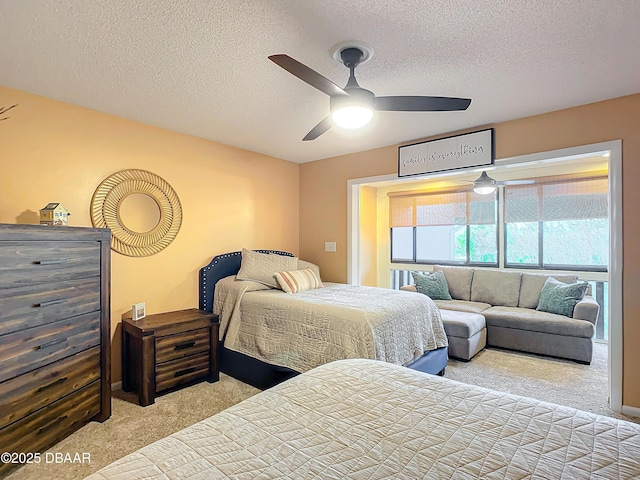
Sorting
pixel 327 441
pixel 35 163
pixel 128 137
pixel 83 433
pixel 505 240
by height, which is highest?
pixel 128 137

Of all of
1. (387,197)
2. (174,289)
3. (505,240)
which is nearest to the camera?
(174,289)

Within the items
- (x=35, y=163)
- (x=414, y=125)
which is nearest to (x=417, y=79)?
(x=414, y=125)

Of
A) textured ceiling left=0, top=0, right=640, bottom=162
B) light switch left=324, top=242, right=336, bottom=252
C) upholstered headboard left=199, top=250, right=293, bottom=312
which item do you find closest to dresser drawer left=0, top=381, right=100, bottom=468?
upholstered headboard left=199, top=250, right=293, bottom=312

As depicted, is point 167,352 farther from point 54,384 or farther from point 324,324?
point 324,324

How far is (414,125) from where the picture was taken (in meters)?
3.16

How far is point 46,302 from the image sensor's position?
2.01 meters

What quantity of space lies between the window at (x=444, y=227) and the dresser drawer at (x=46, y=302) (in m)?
4.82

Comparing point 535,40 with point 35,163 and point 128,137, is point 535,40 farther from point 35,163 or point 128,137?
point 35,163

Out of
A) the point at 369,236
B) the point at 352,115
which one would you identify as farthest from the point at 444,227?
the point at 352,115

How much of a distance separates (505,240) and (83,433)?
18.1ft

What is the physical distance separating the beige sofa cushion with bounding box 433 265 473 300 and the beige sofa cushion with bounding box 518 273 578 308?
2.23ft

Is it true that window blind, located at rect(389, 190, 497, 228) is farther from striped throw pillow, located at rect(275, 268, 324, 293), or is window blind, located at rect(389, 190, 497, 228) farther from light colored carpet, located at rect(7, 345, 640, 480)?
striped throw pillow, located at rect(275, 268, 324, 293)

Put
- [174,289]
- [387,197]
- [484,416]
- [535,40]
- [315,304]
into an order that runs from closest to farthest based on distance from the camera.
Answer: [484,416], [535,40], [315,304], [174,289], [387,197]

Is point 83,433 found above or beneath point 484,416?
beneath
